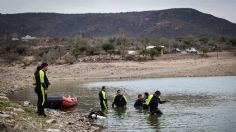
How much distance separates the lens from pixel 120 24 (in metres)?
172

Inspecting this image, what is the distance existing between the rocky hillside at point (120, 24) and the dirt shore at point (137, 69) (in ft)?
306

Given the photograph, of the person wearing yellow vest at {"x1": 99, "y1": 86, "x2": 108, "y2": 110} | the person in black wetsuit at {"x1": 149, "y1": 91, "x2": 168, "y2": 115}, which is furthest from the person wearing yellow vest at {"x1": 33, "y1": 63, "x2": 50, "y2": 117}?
the person wearing yellow vest at {"x1": 99, "y1": 86, "x2": 108, "y2": 110}

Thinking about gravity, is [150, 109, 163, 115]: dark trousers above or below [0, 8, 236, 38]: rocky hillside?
below

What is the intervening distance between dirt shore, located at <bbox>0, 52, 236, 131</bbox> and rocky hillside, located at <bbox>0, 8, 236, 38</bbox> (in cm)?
9341

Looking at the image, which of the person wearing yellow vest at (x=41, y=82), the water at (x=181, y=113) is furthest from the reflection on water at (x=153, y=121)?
the person wearing yellow vest at (x=41, y=82)

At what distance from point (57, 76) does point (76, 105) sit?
1173 inches

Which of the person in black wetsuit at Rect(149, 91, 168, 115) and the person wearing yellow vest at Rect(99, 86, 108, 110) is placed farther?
the person wearing yellow vest at Rect(99, 86, 108, 110)

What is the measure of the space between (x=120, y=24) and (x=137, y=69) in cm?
11570

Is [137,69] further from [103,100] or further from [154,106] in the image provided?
[154,106]

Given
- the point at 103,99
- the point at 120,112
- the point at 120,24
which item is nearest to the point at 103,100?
the point at 103,99

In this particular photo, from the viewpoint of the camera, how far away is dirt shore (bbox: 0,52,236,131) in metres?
53.3

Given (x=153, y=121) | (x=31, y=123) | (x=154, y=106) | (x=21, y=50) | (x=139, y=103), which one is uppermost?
(x=21, y=50)

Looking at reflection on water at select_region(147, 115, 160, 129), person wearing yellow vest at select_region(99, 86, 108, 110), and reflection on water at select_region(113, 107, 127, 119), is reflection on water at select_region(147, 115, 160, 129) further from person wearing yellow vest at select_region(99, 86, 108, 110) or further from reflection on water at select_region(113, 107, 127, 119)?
person wearing yellow vest at select_region(99, 86, 108, 110)

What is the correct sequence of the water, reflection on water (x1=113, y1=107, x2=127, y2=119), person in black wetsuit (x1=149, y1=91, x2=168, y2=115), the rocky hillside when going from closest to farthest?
the water
person in black wetsuit (x1=149, y1=91, x2=168, y2=115)
reflection on water (x1=113, y1=107, x2=127, y2=119)
the rocky hillside
